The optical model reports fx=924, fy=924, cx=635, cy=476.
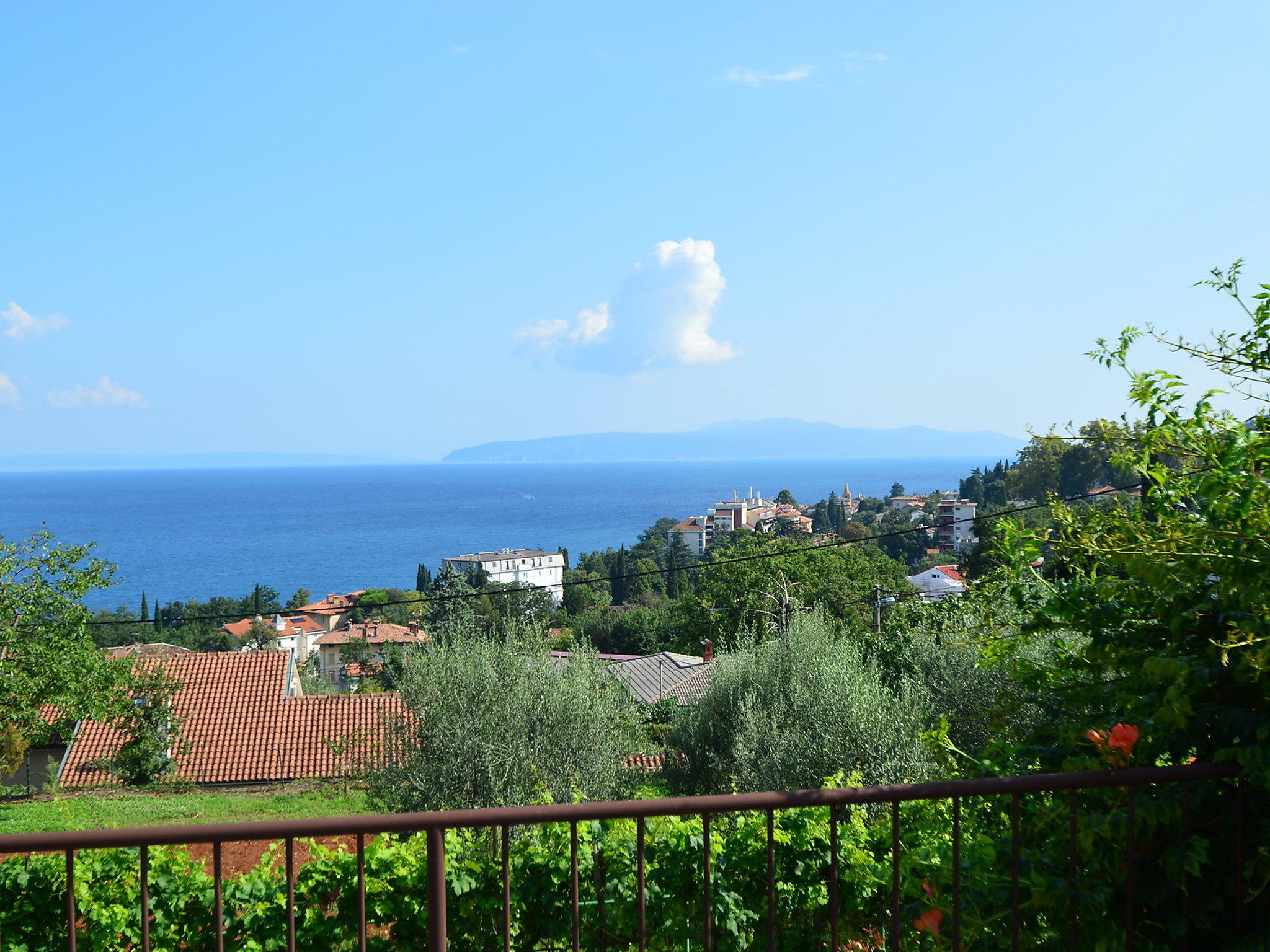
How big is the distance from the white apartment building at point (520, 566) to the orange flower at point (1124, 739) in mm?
90857

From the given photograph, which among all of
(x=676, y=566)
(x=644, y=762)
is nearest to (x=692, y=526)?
(x=676, y=566)

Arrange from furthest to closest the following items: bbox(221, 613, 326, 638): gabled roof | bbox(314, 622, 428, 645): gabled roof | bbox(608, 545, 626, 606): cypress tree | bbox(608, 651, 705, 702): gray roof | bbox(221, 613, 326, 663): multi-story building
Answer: bbox(608, 545, 626, 606): cypress tree
bbox(221, 613, 326, 638): gabled roof
bbox(221, 613, 326, 663): multi-story building
bbox(314, 622, 428, 645): gabled roof
bbox(608, 651, 705, 702): gray roof

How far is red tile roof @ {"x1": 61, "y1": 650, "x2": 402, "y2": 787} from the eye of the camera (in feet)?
64.0

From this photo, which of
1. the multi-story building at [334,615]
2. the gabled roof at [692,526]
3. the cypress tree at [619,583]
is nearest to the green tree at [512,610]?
the multi-story building at [334,615]

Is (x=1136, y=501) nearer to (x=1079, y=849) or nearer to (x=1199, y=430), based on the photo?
(x=1199, y=430)

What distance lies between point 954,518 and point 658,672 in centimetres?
5890

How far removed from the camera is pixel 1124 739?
81.8 inches

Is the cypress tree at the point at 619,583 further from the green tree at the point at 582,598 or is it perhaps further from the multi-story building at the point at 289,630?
the multi-story building at the point at 289,630

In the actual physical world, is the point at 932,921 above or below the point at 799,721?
above

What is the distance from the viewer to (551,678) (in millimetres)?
11203

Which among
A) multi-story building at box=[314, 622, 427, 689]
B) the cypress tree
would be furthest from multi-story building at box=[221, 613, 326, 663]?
the cypress tree

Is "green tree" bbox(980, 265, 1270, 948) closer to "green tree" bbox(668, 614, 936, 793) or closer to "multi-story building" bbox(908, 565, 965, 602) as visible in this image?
"green tree" bbox(668, 614, 936, 793)

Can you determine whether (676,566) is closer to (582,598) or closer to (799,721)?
(582,598)

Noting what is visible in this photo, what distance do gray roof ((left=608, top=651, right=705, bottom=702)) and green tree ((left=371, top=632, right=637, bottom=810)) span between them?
57.5ft
